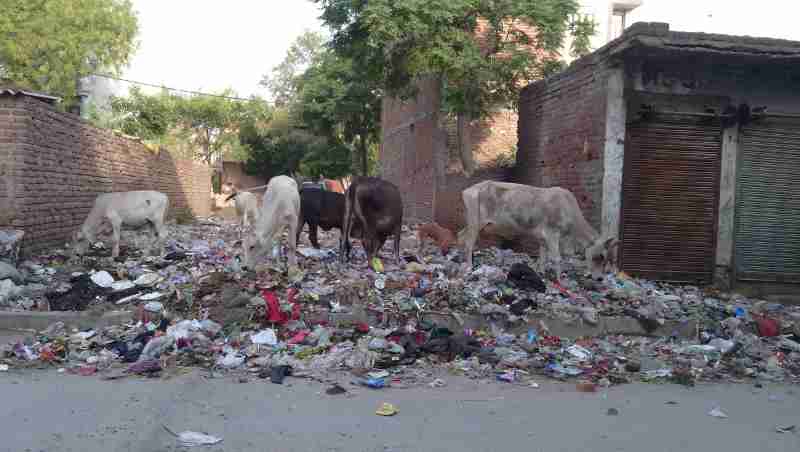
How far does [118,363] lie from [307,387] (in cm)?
183

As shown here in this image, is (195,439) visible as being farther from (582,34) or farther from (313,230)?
(582,34)

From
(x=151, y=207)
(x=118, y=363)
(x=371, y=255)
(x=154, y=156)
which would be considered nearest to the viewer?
(x=118, y=363)

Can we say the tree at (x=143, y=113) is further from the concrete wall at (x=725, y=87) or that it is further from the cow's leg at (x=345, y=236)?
the concrete wall at (x=725, y=87)

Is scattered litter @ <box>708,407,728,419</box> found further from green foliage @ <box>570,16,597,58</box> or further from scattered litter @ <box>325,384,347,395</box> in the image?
green foliage @ <box>570,16,597,58</box>

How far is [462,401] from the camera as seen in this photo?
15.6 ft

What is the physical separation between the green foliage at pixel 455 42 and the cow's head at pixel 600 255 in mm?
5260

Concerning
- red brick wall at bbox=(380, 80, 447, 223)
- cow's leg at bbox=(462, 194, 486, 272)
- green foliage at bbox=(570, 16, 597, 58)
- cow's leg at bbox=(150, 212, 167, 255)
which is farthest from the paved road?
red brick wall at bbox=(380, 80, 447, 223)

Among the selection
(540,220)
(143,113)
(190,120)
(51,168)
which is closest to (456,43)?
(540,220)

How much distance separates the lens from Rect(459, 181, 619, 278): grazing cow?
28.9 feet

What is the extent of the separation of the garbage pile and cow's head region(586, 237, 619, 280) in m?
0.19

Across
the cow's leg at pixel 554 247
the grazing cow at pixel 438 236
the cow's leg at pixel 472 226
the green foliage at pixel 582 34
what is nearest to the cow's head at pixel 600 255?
the cow's leg at pixel 554 247

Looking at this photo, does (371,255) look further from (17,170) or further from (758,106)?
(758,106)

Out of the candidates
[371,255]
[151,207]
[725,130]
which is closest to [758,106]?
[725,130]

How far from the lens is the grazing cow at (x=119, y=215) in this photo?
1034 centimetres
